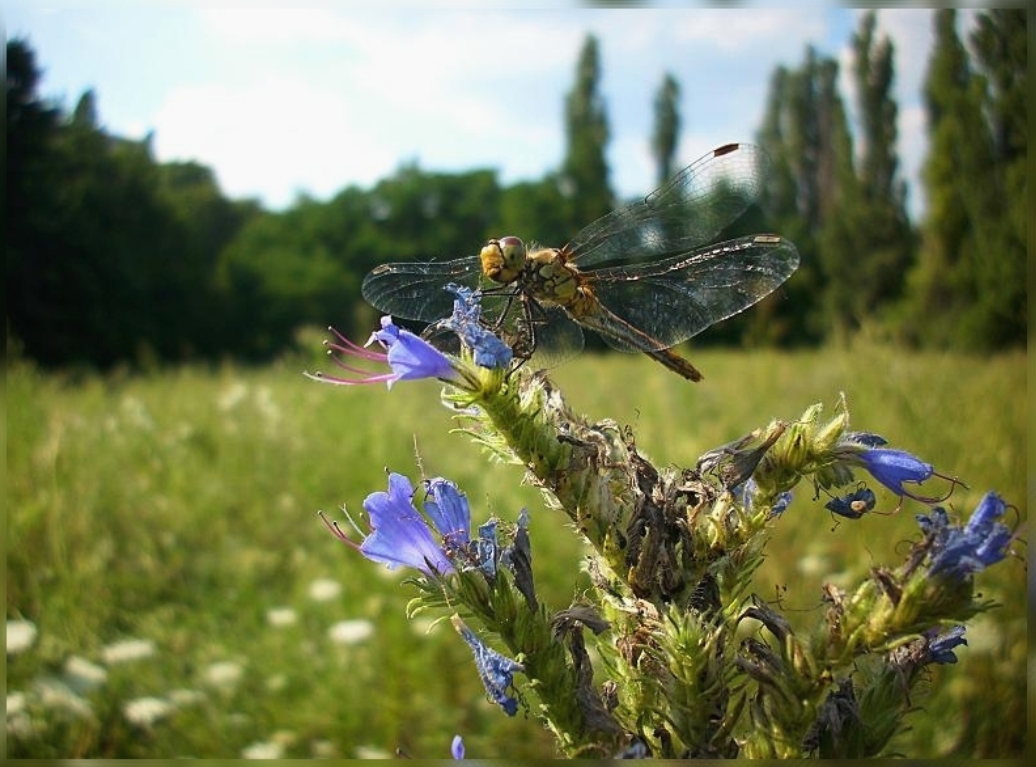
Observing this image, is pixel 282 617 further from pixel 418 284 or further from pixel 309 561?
pixel 418 284

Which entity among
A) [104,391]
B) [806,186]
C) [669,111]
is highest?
[669,111]

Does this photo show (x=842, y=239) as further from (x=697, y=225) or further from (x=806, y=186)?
A: (x=697, y=225)

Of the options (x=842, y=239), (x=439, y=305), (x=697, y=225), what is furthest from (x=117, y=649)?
A: (x=842, y=239)

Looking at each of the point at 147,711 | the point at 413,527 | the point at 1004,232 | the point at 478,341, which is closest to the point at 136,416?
the point at 147,711

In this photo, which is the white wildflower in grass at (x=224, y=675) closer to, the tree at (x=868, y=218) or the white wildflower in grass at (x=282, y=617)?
the white wildflower in grass at (x=282, y=617)

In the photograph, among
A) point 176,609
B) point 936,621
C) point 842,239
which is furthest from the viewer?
point 842,239

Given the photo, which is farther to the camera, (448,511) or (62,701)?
(62,701)
